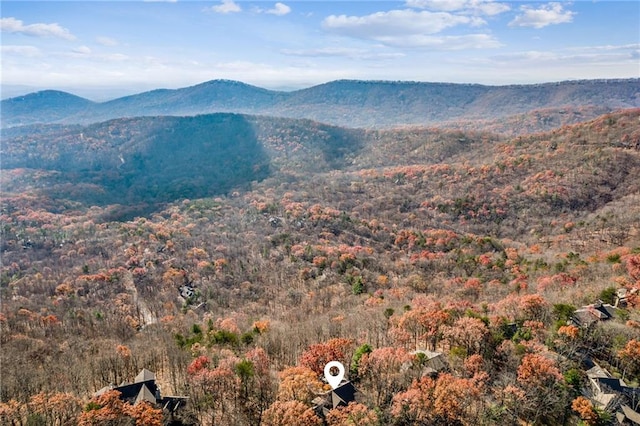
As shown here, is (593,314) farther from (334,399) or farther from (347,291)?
(347,291)

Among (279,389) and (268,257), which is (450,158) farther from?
(279,389)

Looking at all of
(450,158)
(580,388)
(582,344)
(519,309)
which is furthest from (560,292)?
(450,158)

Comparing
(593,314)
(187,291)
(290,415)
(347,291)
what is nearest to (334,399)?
(290,415)

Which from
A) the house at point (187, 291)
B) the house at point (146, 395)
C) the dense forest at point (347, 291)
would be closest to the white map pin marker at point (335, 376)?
the dense forest at point (347, 291)

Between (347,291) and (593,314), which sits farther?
(347,291)

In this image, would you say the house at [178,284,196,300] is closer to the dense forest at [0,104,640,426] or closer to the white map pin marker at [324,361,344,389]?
the dense forest at [0,104,640,426]
